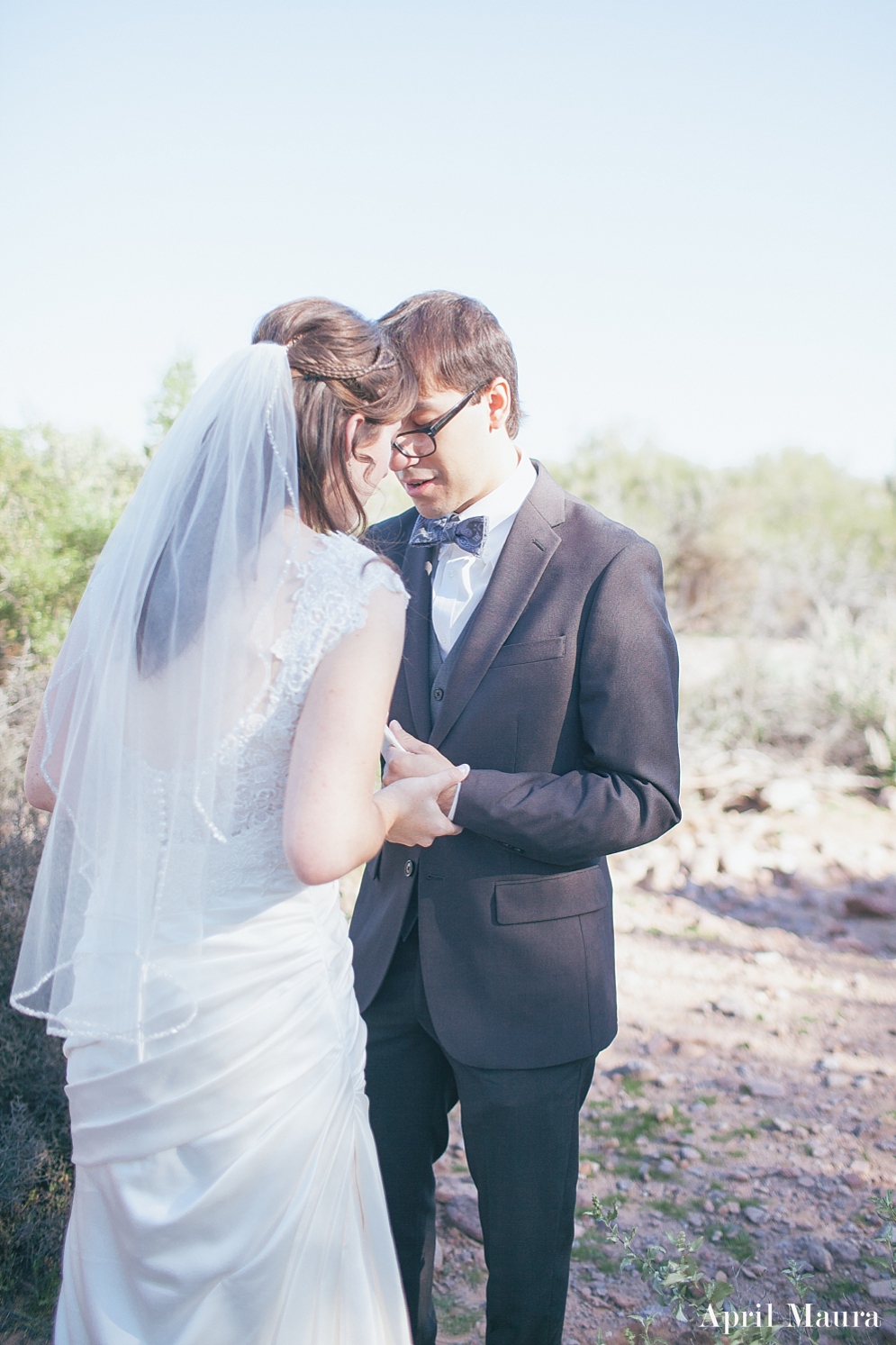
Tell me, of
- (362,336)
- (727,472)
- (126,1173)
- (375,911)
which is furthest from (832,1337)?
(727,472)

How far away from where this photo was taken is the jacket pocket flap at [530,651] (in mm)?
2184

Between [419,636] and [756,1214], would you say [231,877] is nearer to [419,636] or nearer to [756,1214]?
[419,636]

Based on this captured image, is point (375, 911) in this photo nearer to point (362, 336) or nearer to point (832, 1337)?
point (362, 336)

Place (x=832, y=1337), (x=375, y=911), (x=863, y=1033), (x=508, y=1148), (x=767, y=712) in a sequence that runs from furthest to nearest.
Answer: (x=767, y=712), (x=863, y=1033), (x=832, y=1337), (x=375, y=911), (x=508, y=1148)

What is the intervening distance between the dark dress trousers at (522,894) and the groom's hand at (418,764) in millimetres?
49

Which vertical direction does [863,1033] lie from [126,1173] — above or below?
below

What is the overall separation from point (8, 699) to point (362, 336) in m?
3.51

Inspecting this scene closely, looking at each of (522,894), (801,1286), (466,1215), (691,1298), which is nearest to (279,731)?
(522,894)

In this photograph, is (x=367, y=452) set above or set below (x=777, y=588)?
above

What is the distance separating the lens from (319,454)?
1786 mm

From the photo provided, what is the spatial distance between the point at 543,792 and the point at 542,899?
29cm

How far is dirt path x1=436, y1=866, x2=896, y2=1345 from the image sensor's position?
285 centimetres

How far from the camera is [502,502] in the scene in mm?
2512

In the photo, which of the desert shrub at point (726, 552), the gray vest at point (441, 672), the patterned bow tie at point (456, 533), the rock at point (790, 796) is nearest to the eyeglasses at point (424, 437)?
the patterned bow tie at point (456, 533)
